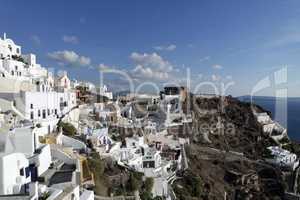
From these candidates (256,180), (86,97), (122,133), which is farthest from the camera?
(86,97)

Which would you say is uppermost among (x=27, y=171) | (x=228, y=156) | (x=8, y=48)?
(x=8, y=48)

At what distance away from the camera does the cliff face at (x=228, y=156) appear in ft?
103

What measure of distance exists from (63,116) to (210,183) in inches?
687

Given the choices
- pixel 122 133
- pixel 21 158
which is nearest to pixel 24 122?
pixel 21 158

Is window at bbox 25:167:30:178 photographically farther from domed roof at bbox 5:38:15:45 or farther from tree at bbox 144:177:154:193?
domed roof at bbox 5:38:15:45

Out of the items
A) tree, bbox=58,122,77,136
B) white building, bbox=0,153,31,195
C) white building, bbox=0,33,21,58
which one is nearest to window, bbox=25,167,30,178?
white building, bbox=0,153,31,195

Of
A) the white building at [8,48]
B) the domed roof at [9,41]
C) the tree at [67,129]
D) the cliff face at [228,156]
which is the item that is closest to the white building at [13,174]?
the tree at [67,129]

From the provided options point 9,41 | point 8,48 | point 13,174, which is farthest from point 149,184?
point 9,41

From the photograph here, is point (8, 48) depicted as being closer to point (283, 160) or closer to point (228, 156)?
point (228, 156)

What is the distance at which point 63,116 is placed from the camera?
76.0ft

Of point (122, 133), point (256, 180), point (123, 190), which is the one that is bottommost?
point (256, 180)

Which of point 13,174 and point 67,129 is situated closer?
point 13,174

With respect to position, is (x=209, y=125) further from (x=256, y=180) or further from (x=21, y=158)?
(x=21, y=158)

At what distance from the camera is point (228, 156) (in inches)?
1548
